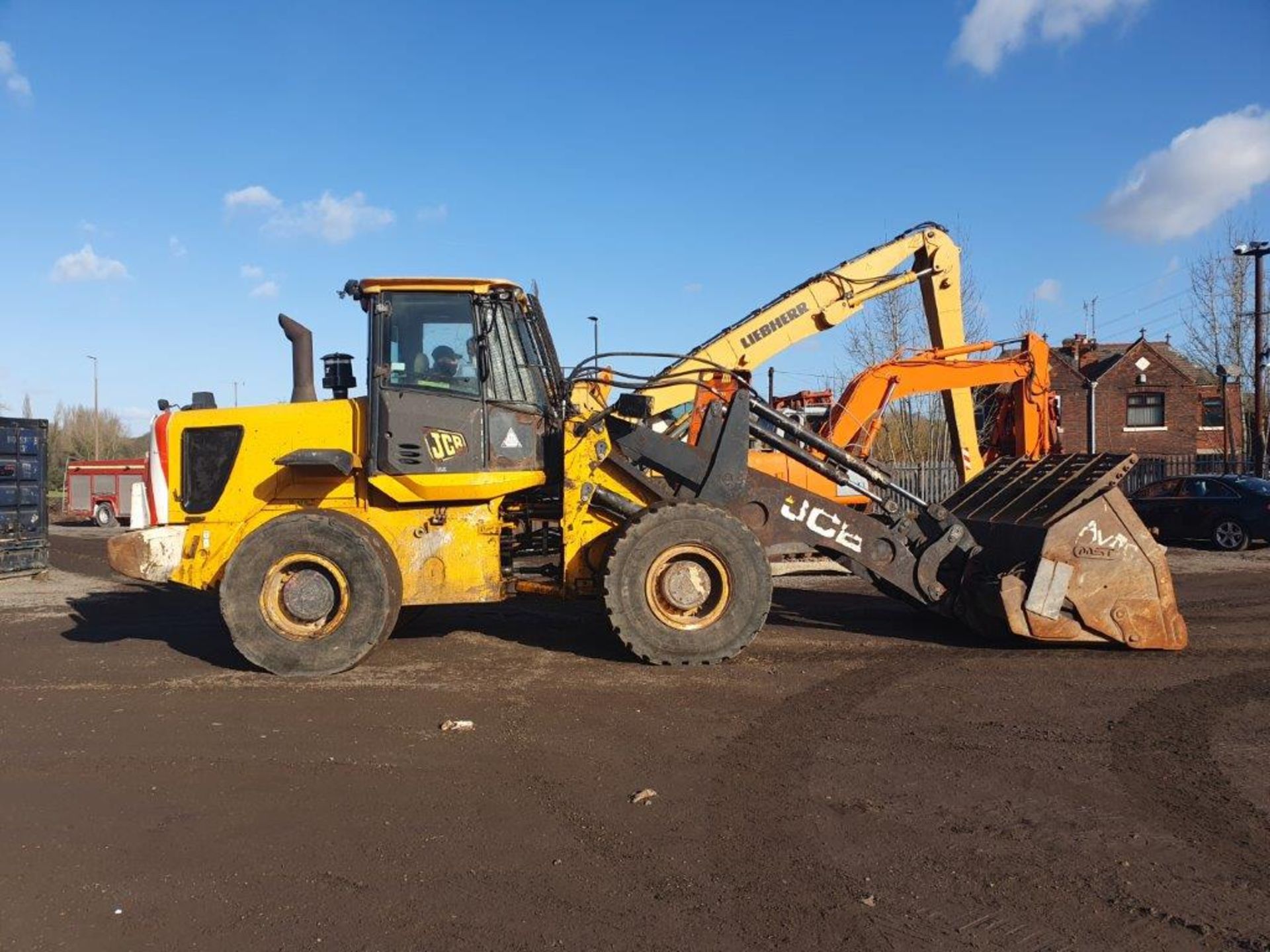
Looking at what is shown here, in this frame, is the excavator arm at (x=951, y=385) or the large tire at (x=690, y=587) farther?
the excavator arm at (x=951, y=385)

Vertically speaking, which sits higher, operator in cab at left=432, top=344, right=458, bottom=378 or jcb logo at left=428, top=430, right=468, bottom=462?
operator in cab at left=432, top=344, right=458, bottom=378

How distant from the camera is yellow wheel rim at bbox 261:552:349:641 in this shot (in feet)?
24.0

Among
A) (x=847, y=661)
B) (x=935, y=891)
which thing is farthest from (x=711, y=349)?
(x=935, y=891)

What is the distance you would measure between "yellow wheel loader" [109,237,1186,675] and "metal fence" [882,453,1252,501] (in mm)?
11906

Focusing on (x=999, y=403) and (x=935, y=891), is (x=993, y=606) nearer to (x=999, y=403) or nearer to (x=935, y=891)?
(x=935, y=891)

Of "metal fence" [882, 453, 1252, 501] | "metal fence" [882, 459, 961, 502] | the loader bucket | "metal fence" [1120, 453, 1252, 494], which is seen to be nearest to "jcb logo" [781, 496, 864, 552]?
the loader bucket

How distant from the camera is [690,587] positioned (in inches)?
293

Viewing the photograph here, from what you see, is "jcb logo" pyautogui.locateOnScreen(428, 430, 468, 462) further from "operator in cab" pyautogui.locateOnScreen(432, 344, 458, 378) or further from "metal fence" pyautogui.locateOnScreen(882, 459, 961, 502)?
"metal fence" pyautogui.locateOnScreen(882, 459, 961, 502)

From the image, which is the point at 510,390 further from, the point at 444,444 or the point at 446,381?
the point at 444,444

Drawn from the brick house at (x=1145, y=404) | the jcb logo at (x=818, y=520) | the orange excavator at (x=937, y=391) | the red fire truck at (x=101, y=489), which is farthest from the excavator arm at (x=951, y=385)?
the brick house at (x=1145, y=404)

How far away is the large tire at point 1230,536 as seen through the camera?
56.4 ft

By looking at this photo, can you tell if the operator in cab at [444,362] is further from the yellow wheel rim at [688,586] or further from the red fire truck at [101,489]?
the red fire truck at [101,489]

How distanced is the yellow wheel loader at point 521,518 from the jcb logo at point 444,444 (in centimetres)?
2

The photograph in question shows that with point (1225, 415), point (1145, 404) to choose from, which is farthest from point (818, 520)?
point (1145, 404)
